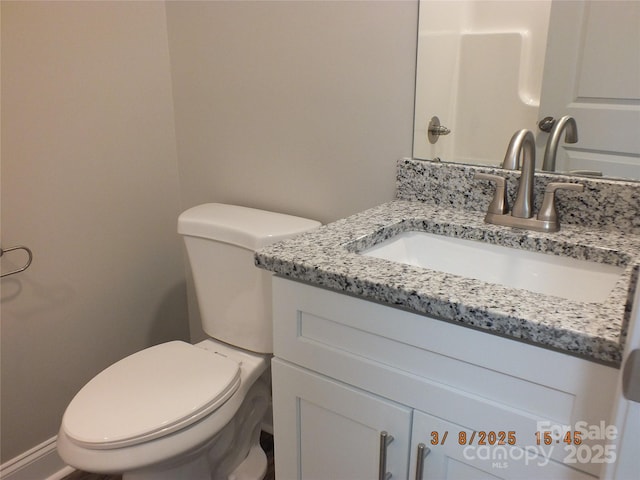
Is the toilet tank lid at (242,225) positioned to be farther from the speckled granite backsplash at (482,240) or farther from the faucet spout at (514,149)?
the faucet spout at (514,149)

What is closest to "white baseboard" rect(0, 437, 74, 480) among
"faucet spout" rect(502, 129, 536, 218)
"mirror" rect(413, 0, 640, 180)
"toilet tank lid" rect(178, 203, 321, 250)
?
"toilet tank lid" rect(178, 203, 321, 250)

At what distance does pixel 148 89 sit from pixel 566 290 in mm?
1382

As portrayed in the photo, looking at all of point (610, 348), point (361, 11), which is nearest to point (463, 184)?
point (361, 11)

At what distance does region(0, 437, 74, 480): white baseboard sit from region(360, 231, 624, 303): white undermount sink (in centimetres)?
126

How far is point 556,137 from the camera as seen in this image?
1.16m

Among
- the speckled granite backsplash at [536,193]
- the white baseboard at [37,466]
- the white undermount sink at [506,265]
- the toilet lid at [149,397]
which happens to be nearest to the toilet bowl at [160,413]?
the toilet lid at [149,397]

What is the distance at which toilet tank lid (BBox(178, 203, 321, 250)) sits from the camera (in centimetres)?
141

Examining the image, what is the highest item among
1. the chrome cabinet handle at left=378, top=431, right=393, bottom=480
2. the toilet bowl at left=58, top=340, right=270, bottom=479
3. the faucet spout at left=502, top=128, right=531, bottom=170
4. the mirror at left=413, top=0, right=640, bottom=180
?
the mirror at left=413, top=0, right=640, bottom=180

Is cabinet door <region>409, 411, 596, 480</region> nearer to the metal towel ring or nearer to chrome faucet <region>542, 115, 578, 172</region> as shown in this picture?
chrome faucet <region>542, 115, 578, 172</region>

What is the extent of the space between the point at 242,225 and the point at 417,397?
754mm

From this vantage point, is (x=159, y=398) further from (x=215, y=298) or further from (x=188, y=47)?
(x=188, y=47)

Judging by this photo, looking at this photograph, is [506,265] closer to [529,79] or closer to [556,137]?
[556,137]

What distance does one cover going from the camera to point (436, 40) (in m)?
1.27
